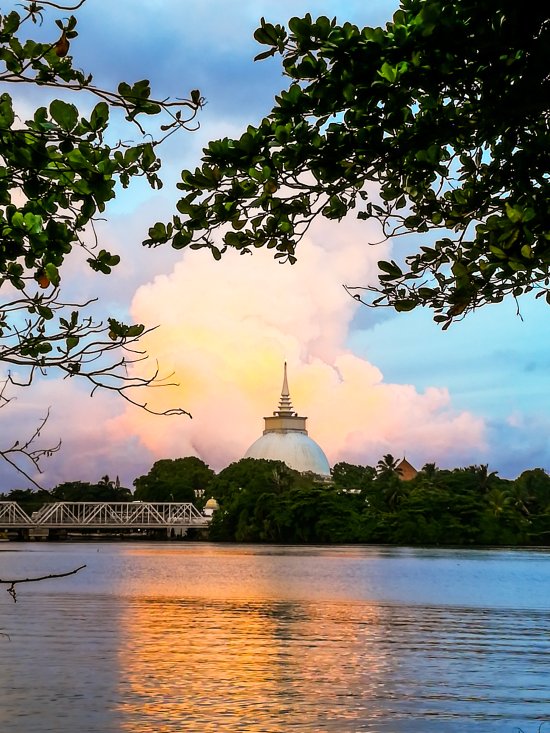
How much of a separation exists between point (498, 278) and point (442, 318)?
502 millimetres

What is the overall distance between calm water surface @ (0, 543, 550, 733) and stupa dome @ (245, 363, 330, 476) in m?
96.7

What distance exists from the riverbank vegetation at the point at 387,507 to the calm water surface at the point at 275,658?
41.0m

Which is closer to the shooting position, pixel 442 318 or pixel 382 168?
pixel 382 168

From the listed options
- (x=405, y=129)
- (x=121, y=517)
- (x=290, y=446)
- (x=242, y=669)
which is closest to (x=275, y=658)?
(x=242, y=669)

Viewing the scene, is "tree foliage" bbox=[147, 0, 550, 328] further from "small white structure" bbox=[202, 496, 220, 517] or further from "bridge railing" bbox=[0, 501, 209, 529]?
"small white structure" bbox=[202, 496, 220, 517]

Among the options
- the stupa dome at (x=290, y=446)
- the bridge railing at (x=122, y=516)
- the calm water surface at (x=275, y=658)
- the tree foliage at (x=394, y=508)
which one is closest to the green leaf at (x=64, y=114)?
the calm water surface at (x=275, y=658)

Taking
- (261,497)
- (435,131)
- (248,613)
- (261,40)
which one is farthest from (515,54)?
(261,497)

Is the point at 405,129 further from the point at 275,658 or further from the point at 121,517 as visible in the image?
the point at 121,517

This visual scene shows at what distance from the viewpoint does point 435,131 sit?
22.3 feet

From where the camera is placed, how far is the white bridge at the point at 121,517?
11794 centimetres

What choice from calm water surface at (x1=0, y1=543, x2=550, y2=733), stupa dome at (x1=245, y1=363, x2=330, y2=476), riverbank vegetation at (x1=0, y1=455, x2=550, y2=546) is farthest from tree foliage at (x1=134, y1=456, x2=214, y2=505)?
calm water surface at (x1=0, y1=543, x2=550, y2=733)

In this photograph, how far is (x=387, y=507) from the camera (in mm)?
95438

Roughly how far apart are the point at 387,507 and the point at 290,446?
5297 centimetres

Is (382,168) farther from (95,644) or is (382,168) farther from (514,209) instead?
(95,644)
